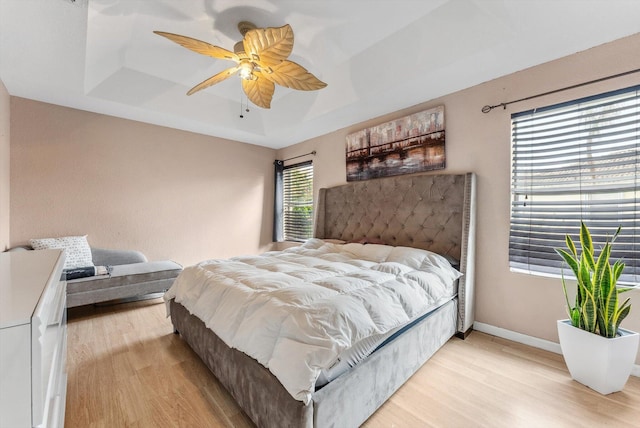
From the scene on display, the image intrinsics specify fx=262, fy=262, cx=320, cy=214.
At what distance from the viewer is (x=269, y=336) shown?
1.25 metres

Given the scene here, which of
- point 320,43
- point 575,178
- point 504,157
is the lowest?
point 575,178

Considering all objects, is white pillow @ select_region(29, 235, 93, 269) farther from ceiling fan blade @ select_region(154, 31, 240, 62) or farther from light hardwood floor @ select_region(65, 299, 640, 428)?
ceiling fan blade @ select_region(154, 31, 240, 62)

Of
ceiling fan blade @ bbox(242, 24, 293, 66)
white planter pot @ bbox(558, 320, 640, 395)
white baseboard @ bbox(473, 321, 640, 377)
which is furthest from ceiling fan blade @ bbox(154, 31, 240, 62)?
white baseboard @ bbox(473, 321, 640, 377)

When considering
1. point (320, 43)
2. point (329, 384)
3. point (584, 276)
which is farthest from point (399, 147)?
point (329, 384)

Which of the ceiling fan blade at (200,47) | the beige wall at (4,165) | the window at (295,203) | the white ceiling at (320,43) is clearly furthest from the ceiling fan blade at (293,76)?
the beige wall at (4,165)

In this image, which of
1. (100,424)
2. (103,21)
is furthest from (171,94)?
(100,424)

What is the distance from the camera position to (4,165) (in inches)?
104

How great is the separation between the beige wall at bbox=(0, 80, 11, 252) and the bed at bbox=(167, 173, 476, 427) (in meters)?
1.96

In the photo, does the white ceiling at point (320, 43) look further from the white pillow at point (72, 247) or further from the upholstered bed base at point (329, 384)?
the upholstered bed base at point (329, 384)

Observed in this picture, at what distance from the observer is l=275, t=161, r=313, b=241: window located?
4480 millimetres

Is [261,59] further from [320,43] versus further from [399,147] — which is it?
[399,147]

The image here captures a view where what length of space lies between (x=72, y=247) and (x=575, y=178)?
4.92m

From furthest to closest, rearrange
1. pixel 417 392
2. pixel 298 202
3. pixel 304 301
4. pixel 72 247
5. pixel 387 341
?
pixel 298 202 < pixel 72 247 < pixel 417 392 < pixel 387 341 < pixel 304 301

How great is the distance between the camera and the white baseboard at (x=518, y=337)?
212 centimetres
